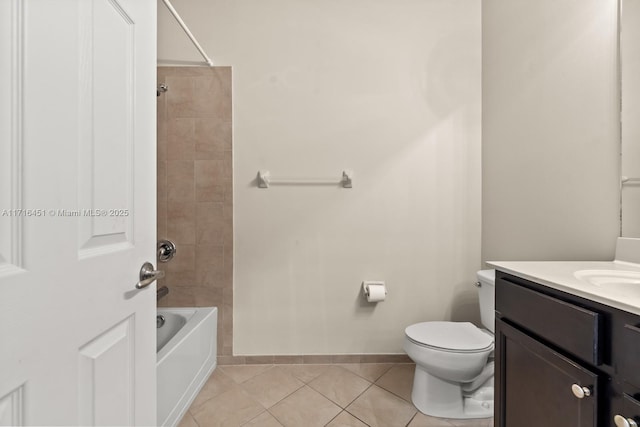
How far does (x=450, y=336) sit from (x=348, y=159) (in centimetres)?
121

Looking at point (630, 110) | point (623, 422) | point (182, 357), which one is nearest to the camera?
point (623, 422)

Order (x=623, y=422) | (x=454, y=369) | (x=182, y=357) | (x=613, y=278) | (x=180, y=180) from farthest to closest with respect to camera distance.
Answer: (x=180, y=180), (x=182, y=357), (x=454, y=369), (x=613, y=278), (x=623, y=422)

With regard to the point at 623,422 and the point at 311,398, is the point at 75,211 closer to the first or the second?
the point at 623,422

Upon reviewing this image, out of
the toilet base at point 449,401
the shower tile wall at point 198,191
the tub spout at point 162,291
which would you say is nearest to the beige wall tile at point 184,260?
the shower tile wall at point 198,191

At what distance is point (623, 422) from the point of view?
0.57 meters

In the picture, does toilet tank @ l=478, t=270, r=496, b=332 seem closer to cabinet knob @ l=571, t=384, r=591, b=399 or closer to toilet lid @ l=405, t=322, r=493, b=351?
toilet lid @ l=405, t=322, r=493, b=351

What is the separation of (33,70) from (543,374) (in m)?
1.37

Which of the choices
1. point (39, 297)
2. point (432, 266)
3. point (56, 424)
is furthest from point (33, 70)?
point (432, 266)

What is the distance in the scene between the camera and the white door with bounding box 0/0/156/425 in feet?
1.49

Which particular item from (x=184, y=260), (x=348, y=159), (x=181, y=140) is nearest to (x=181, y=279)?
(x=184, y=260)

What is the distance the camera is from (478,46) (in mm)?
1896

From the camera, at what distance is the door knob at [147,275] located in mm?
776

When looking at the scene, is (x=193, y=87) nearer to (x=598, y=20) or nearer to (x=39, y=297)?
(x=39, y=297)

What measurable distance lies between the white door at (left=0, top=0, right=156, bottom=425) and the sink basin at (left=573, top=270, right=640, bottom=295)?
131 centimetres
